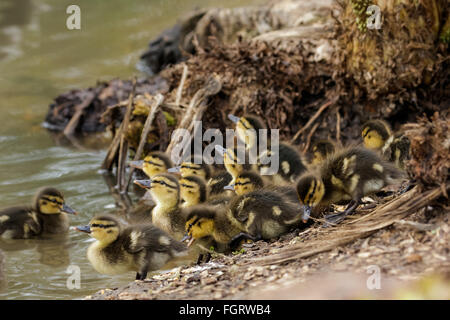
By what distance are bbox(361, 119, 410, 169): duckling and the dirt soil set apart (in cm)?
150

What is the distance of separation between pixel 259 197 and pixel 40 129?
5.29m

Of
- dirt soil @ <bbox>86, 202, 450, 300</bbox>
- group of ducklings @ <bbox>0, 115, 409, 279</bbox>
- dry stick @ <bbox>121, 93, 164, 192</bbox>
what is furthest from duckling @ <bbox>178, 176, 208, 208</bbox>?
dry stick @ <bbox>121, 93, 164, 192</bbox>

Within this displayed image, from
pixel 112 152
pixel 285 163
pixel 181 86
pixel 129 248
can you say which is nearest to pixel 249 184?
A: pixel 285 163

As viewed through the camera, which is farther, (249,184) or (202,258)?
(249,184)

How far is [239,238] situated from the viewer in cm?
443

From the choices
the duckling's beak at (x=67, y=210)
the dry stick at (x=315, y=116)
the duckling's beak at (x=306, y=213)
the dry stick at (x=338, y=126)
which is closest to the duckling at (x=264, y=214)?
the duckling's beak at (x=306, y=213)

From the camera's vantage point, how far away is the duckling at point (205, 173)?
17.2 ft

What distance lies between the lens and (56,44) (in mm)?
12094

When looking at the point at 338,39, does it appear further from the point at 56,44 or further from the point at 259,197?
the point at 56,44

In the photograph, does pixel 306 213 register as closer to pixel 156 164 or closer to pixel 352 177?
pixel 352 177

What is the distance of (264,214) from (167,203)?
100cm

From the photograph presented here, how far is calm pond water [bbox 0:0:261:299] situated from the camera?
15.8ft
